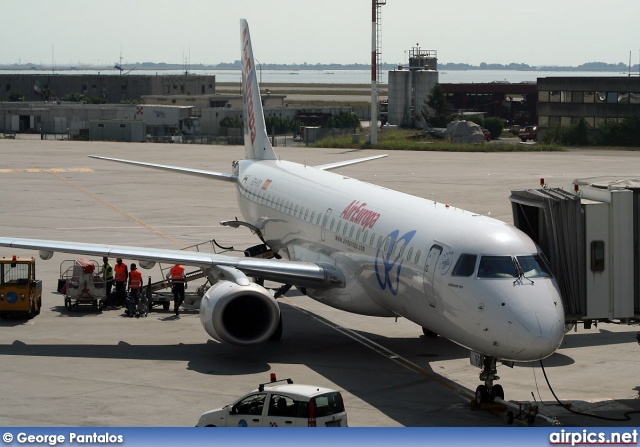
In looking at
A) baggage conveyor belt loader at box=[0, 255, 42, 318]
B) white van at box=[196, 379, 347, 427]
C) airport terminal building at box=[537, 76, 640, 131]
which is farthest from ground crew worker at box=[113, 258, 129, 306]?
airport terminal building at box=[537, 76, 640, 131]

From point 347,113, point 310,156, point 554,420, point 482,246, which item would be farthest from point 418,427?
point 347,113

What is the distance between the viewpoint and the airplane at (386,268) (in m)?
20.5

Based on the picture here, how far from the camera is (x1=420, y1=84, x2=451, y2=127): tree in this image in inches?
4872

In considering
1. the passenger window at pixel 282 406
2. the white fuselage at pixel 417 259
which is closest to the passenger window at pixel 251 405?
the passenger window at pixel 282 406

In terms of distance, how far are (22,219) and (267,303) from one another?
99.1 ft

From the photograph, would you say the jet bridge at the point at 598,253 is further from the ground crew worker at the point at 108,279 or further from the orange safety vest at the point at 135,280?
the ground crew worker at the point at 108,279

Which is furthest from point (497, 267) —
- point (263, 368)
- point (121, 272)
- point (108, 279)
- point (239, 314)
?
point (108, 279)

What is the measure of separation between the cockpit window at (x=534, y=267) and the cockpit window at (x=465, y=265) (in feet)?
3.17

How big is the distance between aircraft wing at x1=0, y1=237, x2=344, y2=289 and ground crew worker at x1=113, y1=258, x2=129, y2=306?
330cm

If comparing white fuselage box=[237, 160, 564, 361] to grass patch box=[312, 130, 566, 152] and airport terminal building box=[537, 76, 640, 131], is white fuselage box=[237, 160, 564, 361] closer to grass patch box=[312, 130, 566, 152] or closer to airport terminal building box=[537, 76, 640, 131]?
grass patch box=[312, 130, 566, 152]

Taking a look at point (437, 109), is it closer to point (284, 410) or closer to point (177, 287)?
point (177, 287)

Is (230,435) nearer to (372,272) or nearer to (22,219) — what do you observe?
(372,272)

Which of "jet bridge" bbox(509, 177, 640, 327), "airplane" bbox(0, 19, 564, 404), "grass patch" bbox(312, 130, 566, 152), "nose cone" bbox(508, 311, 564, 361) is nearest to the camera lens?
"nose cone" bbox(508, 311, 564, 361)

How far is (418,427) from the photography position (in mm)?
20047
